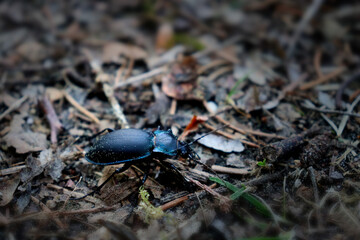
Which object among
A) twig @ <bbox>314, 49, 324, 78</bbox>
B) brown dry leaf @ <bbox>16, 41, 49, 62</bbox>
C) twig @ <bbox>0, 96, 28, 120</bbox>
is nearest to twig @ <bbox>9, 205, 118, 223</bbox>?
twig @ <bbox>0, 96, 28, 120</bbox>

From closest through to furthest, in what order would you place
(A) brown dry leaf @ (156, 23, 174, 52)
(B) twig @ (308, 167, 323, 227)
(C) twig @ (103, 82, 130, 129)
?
(B) twig @ (308, 167, 323, 227), (C) twig @ (103, 82, 130, 129), (A) brown dry leaf @ (156, 23, 174, 52)

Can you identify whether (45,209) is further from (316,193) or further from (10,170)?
(316,193)

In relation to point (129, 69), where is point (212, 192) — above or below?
below

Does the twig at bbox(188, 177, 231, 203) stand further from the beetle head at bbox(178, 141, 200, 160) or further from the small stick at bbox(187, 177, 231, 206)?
the beetle head at bbox(178, 141, 200, 160)

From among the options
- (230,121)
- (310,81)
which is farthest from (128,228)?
(310,81)

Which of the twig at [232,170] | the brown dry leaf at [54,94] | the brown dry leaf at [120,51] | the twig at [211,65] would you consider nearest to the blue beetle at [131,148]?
the twig at [232,170]

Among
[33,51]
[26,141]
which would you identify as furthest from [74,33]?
[26,141]
